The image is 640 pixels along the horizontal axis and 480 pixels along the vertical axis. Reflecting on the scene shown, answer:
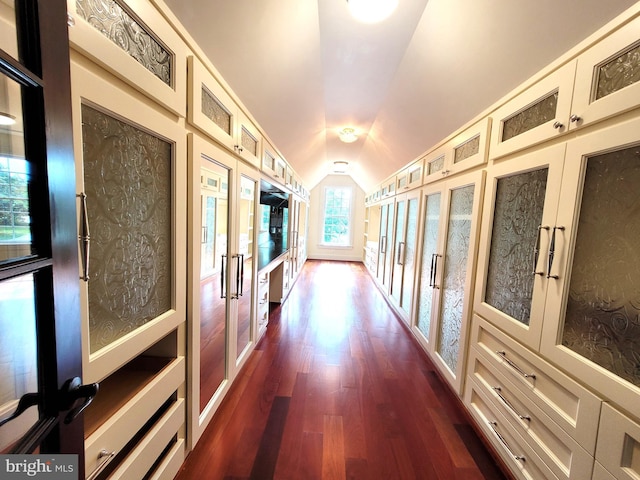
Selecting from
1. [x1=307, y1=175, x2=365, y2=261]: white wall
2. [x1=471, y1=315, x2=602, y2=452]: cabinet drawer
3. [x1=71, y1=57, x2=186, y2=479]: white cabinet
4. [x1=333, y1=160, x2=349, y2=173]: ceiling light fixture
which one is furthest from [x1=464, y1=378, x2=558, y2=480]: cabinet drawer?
[x1=307, y1=175, x2=365, y2=261]: white wall

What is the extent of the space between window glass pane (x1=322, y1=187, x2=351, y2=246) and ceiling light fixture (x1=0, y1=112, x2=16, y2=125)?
780 centimetres

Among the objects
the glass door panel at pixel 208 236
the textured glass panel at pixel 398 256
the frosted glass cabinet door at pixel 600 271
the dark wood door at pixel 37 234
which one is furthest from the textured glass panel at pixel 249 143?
the textured glass panel at pixel 398 256

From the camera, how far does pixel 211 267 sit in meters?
1.86

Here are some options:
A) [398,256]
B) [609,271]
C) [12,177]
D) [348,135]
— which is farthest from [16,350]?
[348,135]

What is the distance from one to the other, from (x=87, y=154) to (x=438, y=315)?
2.64 metres

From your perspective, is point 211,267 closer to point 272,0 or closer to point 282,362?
point 282,362

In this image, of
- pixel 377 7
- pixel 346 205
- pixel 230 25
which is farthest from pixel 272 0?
pixel 346 205

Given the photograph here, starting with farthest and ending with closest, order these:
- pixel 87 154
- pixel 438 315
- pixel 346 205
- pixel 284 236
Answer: pixel 346 205, pixel 284 236, pixel 438 315, pixel 87 154

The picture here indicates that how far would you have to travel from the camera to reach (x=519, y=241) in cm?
148

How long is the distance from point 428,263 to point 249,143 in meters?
2.16

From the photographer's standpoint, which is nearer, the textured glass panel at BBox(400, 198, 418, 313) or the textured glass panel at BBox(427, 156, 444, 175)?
the textured glass panel at BBox(427, 156, 444, 175)

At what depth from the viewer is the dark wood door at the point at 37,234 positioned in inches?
19.1

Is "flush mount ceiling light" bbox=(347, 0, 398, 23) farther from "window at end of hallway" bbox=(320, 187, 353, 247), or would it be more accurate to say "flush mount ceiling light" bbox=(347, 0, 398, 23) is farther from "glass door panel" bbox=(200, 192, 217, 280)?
"window at end of hallway" bbox=(320, 187, 353, 247)

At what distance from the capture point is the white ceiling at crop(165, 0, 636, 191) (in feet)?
3.87
